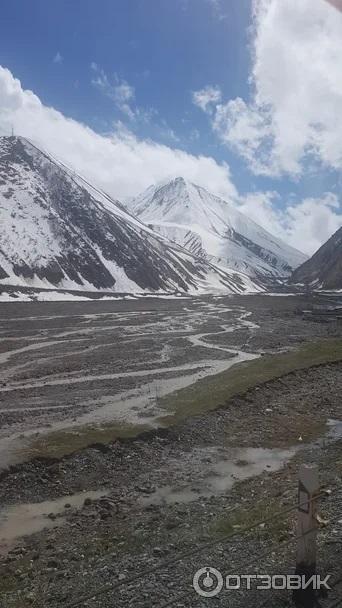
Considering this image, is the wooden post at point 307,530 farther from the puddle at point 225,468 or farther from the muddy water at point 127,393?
the muddy water at point 127,393

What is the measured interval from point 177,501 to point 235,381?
26.4 metres

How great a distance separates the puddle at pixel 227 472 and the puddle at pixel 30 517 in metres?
3.47

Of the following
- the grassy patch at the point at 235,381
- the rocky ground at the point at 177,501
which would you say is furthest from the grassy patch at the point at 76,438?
the grassy patch at the point at 235,381

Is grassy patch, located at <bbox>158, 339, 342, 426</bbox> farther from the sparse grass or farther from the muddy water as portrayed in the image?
the muddy water

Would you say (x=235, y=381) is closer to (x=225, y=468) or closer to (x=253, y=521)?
(x=225, y=468)

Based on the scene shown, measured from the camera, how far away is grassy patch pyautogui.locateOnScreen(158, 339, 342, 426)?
40.3 m

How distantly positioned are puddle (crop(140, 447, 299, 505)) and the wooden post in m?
11.9

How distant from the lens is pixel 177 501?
938 inches

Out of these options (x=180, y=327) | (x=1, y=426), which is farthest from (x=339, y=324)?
(x=1, y=426)

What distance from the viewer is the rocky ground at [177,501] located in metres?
15.4

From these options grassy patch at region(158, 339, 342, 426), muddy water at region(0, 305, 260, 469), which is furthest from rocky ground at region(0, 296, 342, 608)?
muddy water at region(0, 305, 260, 469)

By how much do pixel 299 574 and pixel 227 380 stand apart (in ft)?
126

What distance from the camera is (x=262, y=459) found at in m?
30.0

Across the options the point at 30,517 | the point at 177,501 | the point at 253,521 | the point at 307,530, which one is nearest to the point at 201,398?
the point at 177,501
